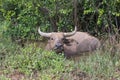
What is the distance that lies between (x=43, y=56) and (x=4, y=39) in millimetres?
2030

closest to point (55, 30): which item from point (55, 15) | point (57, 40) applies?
point (55, 15)

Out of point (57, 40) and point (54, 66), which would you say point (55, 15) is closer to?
point (57, 40)

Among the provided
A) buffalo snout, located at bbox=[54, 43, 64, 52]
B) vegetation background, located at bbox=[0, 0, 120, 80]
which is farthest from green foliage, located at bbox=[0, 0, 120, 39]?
buffalo snout, located at bbox=[54, 43, 64, 52]

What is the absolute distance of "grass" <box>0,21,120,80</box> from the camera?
21.5 feet

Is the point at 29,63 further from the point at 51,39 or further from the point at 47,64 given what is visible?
the point at 51,39

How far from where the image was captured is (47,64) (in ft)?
23.2

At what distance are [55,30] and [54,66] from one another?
2218mm

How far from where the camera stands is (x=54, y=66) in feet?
22.9

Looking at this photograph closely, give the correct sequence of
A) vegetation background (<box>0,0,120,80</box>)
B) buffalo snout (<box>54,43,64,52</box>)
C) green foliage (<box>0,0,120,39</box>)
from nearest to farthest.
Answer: vegetation background (<box>0,0,120,80</box>)
buffalo snout (<box>54,43,64,52</box>)
green foliage (<box>0,0,120,39</box>)

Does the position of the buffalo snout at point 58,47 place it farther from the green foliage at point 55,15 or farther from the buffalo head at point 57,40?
the green foliage at point 55,15

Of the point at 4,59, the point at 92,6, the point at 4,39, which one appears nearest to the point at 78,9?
the point at 92,6

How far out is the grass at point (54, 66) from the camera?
655cm

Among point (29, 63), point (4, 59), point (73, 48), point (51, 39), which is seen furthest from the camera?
point (73, 48)

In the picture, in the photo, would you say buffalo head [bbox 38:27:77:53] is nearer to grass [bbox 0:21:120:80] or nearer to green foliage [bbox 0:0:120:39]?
grass [bbox 0:21:120:80]
